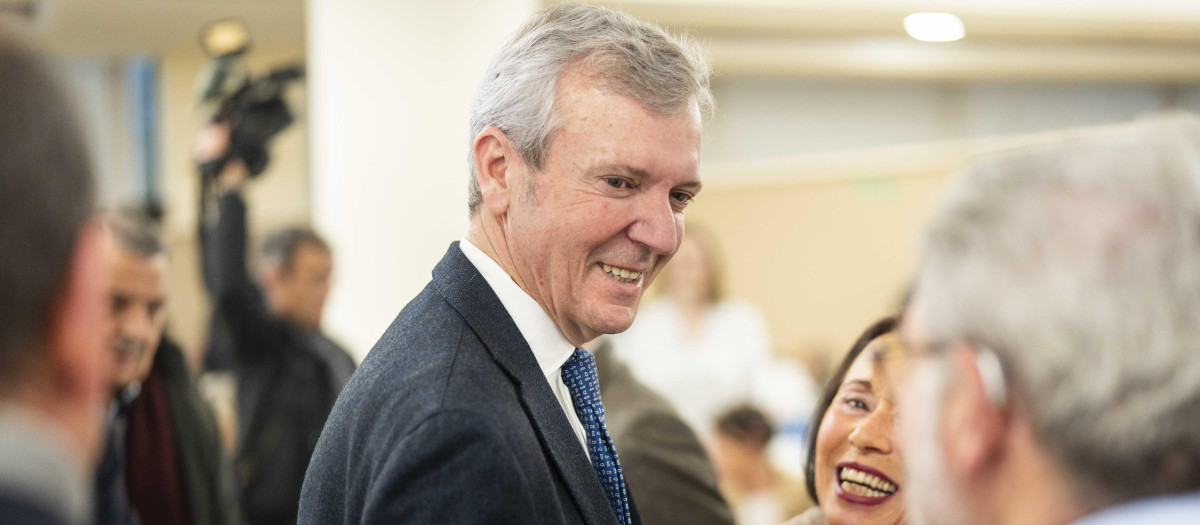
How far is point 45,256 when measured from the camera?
55cm

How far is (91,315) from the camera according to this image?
0.58 m

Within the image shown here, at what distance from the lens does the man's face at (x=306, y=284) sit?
3352 mm

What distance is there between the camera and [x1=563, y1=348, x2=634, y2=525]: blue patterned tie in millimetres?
1231

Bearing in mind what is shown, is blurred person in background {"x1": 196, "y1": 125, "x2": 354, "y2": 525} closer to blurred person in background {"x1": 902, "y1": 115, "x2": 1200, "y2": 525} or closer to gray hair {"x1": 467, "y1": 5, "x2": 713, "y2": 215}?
gray hair {"x1": 467, "y1": 5, "x2": 713, "y2": 215}

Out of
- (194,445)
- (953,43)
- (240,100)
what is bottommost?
(194,445)

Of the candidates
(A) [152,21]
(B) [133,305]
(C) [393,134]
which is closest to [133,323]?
(B) [133,305]

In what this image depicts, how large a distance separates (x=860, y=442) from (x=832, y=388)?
0.46 feet

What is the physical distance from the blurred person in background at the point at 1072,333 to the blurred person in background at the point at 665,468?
3.72 ft

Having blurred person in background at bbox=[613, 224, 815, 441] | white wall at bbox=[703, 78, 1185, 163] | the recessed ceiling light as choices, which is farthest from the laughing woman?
white wall at bbox=[703, 78, 1185, 163]

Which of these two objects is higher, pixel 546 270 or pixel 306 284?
pixel 306 284

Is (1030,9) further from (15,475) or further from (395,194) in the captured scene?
(15,475)

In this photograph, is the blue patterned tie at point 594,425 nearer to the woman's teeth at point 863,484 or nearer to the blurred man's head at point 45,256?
the woman's teeth at point 863,484

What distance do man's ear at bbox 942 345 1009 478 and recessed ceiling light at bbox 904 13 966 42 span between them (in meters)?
4.73

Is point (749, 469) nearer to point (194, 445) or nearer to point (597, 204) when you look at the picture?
point (194, 445)
